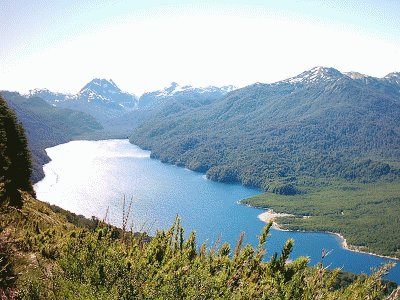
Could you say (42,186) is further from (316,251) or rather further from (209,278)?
(209,278)

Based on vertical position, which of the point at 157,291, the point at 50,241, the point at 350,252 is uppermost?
the point at 157,291

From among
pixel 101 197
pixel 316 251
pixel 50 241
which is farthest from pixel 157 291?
pixel 101 197

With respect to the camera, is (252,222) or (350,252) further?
(252,222)

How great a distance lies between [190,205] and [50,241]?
185 m

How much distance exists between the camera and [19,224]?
1498cm

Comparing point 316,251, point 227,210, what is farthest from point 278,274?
point 227,210

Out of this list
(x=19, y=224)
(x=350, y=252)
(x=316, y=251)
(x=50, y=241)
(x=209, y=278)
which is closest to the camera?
(x=209, y=278)

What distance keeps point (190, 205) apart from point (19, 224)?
183474 mm

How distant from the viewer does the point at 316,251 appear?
15150 cm

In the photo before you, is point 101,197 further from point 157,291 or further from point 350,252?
point 157,291

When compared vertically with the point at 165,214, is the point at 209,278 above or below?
above

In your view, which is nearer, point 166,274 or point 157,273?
point 166,274

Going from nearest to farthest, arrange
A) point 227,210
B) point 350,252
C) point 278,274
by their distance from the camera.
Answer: point 278,274 < point 350,252 < point 227,210

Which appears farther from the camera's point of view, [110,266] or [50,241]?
[50,241]
